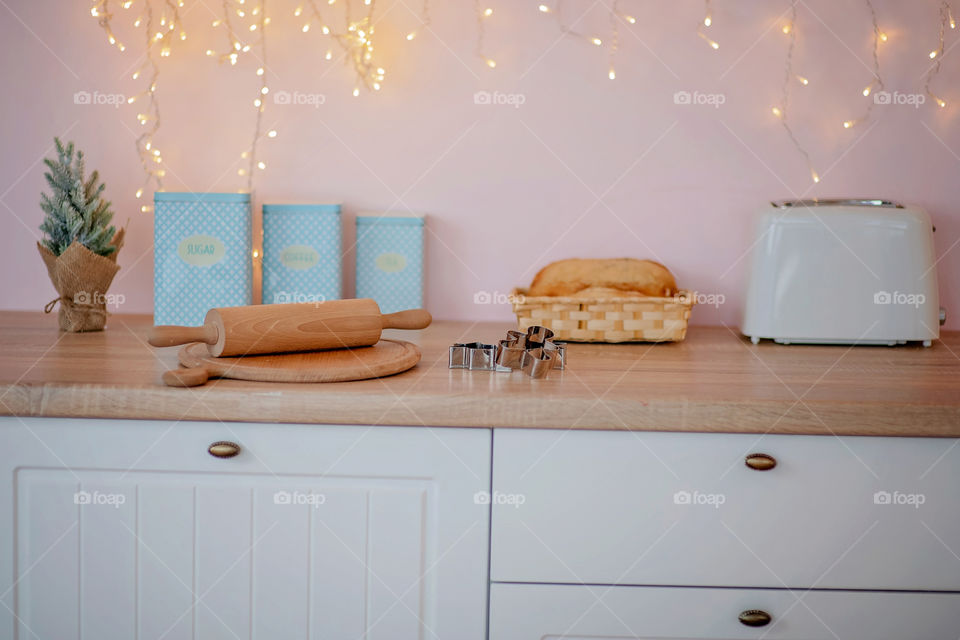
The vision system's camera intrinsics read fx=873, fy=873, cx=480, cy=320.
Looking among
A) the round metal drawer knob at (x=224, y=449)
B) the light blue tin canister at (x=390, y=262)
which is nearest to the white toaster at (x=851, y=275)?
the light blue tin canister at (x=390, y=262)

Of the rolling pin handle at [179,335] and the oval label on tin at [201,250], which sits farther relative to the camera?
the oval label on tin at [201,250]

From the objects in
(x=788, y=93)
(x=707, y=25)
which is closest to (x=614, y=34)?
(x=707, y=25)

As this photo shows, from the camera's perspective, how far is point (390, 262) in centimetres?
167

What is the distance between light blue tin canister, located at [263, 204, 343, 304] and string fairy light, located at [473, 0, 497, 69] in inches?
16.1

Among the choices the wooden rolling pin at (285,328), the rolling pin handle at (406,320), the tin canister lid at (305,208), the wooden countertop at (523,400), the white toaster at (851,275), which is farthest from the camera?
the tin canister lid at (305,208)

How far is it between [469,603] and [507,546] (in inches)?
3.6

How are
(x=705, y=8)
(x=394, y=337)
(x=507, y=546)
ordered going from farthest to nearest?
1. (x=705, y=8)
2. (x=394, y=337)
3. (x=507, y=546)

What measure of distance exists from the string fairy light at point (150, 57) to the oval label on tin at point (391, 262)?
1.53 ft

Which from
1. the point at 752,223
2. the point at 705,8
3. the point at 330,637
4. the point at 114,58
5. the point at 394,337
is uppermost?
the point at 705,8

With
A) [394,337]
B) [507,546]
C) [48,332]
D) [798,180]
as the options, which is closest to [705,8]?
[798,180]

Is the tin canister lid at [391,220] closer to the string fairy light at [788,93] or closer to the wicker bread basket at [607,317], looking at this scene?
the wicker bread basket at [607,317]

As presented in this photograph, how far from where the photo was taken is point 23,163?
1727 millimetres

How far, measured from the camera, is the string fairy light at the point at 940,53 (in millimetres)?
1665

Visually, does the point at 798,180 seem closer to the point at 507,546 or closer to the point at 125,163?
the point at 507,546
